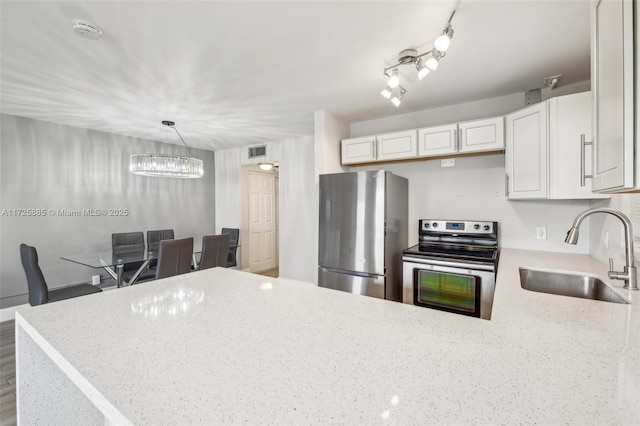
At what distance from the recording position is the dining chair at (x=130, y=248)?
3.44m

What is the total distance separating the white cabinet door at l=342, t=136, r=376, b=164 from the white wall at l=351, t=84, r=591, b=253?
38 centimetres

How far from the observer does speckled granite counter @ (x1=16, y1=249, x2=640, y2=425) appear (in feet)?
1.93

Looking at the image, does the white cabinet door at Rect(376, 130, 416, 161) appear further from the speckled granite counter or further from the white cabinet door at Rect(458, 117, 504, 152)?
the speckled granite counter

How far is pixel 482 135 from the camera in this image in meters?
2.64

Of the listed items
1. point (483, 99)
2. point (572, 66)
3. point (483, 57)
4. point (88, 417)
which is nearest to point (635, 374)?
point (88, 417)

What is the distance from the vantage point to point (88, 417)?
1215 millimetres

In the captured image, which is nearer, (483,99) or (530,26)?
(530,26)

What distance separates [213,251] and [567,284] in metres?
3.24

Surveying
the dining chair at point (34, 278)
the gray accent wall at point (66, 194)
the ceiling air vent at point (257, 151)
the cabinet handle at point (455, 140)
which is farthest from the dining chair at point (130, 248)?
the cabinet handle at point (455, 140)

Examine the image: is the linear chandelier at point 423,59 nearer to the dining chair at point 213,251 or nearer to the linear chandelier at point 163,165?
the dining chair at point 213,251

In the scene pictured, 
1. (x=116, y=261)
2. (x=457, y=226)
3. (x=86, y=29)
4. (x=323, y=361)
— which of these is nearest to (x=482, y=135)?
(x=457, y=226)

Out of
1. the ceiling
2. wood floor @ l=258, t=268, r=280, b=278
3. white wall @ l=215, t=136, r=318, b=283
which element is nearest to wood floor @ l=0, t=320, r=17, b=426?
the ceiling

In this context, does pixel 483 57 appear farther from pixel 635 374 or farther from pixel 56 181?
pixel 56 181

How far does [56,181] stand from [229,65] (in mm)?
3089
